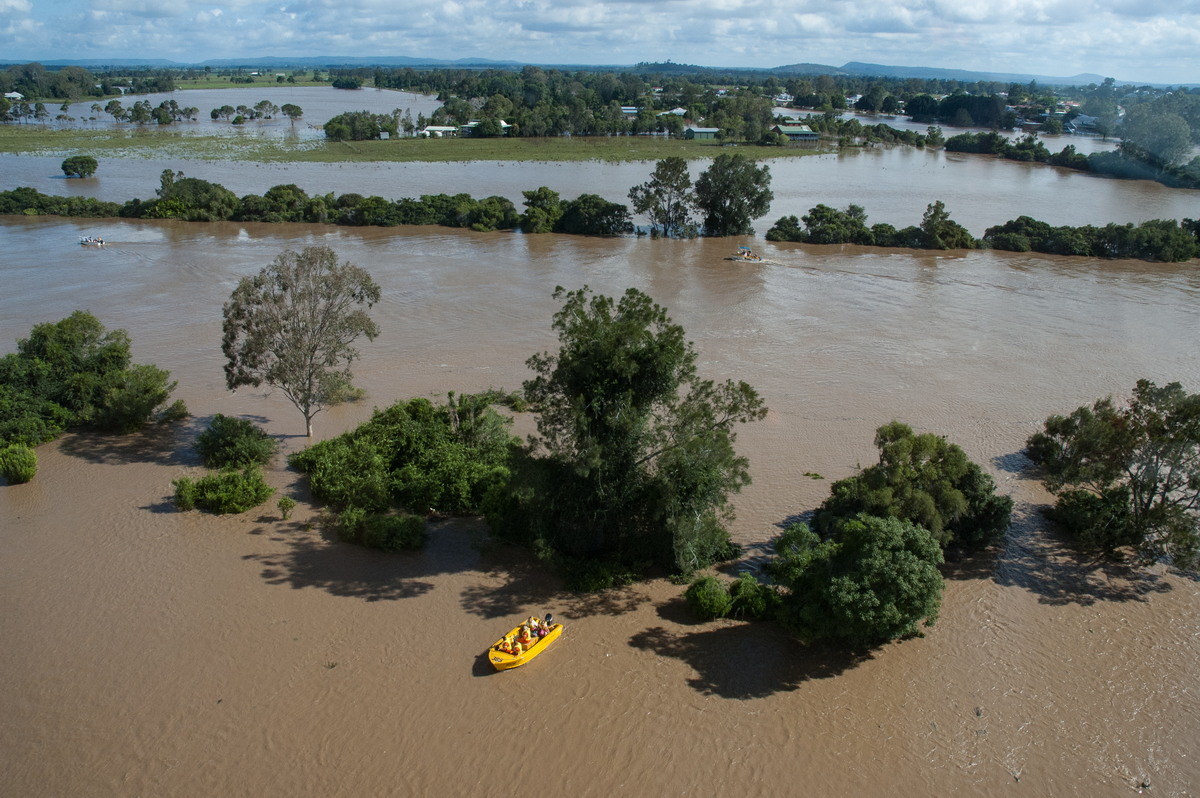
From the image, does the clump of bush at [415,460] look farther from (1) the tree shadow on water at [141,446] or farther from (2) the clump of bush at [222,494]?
(1) the tree shadow on water at [141,446]

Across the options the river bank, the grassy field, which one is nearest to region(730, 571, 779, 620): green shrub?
the river bank

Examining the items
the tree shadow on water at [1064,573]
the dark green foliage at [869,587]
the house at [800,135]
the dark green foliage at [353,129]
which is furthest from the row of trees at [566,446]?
the house at [800,135]

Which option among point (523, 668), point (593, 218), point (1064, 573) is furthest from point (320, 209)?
point (1064, 573)

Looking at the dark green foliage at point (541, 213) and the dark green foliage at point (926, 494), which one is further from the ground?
the dark green foliage at point (541, 213)

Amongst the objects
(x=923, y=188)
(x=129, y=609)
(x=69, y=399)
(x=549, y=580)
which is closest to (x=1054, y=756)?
(x=549, y=580)

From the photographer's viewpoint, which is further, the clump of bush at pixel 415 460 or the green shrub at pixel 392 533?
the clump of bush at pixel 415 460
